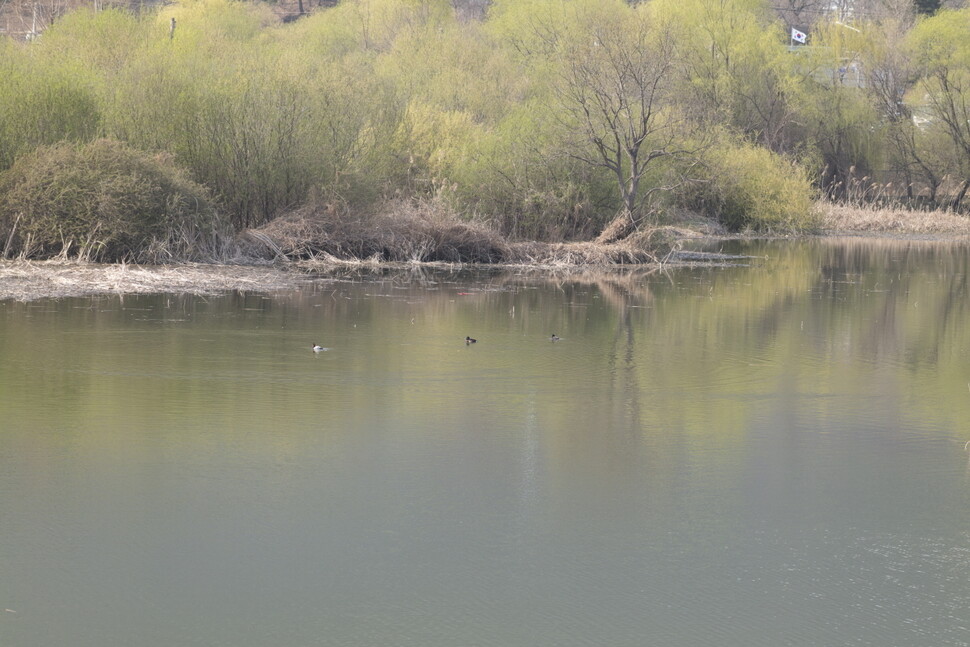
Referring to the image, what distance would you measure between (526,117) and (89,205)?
1101 centimetres

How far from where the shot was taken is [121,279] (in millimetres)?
18344

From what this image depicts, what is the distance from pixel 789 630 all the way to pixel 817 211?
33898 millimetres

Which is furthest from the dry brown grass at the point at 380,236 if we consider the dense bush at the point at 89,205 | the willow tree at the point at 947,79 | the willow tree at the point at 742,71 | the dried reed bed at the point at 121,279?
the willow tree at the point at 947,79

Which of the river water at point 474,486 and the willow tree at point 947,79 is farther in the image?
the willow tree at point 947,79

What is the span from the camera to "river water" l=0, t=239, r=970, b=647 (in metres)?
5.75

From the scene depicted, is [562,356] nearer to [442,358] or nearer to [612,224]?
[442,358]

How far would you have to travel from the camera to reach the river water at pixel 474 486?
18.9 ft

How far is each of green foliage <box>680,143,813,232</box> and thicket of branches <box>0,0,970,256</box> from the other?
0.06 m

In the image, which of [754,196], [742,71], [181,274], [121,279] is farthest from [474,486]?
[742,71]

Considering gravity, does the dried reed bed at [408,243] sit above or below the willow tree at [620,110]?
below

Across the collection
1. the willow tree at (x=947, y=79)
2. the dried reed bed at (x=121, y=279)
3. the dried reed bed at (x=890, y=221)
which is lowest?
the dried reed bed at (x=121, y=279)

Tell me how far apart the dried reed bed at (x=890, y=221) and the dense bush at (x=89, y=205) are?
24476 mm

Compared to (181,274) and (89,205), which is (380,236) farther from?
(89,205)

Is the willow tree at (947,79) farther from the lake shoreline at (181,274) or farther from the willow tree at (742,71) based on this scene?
the lake shoreline at (181,274)
